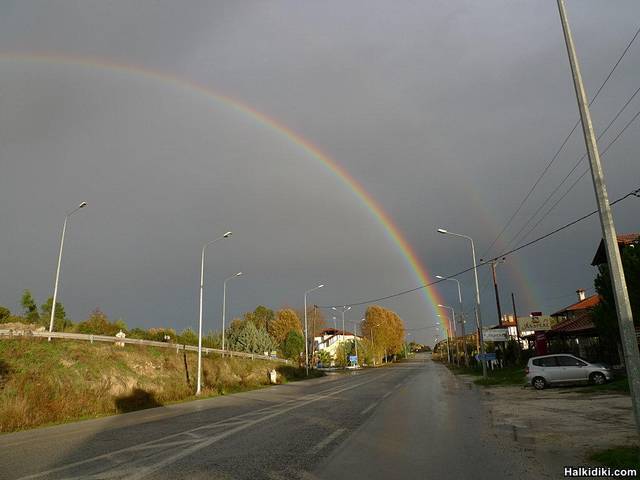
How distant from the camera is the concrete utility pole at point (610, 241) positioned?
276 inches

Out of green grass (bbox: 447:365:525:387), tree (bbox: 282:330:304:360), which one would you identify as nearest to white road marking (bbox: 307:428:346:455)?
green grass (bbox: 447:365:525:387)

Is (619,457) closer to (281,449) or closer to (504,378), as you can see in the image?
(281,449)

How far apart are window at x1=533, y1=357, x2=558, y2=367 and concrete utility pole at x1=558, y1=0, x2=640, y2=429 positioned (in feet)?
60.0

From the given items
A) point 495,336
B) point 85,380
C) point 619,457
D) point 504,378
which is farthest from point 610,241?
point 495,336

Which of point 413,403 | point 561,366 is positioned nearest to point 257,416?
point 413,403

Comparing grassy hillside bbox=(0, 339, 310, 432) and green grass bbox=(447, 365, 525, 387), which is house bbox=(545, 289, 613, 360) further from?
grassy hillside bbox=(0, 339, 310, 432)

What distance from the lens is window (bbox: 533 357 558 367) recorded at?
24.0m

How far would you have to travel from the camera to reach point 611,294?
2683 cm

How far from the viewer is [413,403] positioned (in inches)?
747

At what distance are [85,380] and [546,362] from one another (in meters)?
23.5

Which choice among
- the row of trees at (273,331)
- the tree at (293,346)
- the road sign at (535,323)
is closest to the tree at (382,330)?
the row of trees at (273,331)

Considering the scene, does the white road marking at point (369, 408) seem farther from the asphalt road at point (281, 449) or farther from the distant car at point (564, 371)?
the distant car at point (564, 371)

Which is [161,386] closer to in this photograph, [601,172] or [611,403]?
[611,403]

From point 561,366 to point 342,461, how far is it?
774 inches
